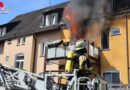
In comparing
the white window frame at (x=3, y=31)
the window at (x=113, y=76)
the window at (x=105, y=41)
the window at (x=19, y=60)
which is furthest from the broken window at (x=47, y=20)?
the window at (x=113, y=76)

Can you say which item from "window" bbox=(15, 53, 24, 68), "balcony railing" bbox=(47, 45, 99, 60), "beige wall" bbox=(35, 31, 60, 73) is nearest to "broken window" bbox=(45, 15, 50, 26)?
"beige wall" bbox=(35, 31, 60, 73)

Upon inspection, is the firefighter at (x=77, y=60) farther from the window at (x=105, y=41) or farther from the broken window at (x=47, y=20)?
the broken window at (x=47, y=20)

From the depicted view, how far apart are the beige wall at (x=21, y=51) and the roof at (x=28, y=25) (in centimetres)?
86

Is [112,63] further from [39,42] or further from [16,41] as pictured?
[16,41]

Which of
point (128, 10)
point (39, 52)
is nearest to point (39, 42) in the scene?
point (39, 52)

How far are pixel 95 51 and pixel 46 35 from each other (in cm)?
634

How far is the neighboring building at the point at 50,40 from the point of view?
50.5ft

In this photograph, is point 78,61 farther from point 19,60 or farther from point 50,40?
point 19,60

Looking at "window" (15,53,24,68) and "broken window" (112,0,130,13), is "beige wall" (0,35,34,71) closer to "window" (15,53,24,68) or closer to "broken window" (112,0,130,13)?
"window" (15,53,24,68)

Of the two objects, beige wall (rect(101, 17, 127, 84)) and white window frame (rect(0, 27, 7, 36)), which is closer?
beige wall (rect(101, 17, 127, 84))

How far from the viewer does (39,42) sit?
68.1ft

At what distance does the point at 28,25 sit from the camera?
23938 mm

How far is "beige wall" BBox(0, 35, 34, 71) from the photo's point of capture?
20703mm

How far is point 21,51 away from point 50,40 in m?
4.09
